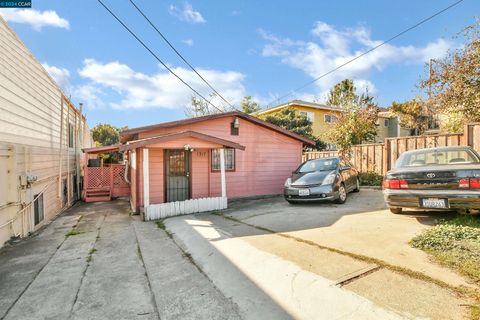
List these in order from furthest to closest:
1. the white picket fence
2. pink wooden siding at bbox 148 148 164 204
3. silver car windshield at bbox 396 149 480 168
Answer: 1. pink wooden siding at bbox 148 148 164 204
2. the white picket fence
3. silver car windshield at bbox 396 149 480 168

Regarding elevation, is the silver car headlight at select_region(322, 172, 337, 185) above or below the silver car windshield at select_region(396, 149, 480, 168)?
below

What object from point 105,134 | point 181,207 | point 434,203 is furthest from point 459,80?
point 105,134

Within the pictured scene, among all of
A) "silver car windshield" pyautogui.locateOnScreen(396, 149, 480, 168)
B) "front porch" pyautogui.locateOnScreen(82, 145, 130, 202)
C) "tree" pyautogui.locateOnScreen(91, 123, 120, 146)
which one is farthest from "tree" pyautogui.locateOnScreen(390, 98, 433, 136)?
"tree" pyautogui.locateOnScreen(91, 123, 120, 146)

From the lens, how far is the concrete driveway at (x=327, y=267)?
2.42 meters

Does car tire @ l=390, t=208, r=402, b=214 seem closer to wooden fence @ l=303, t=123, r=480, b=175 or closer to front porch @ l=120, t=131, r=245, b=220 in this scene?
wooden fence @ l=303, t=123, r=480, b=175

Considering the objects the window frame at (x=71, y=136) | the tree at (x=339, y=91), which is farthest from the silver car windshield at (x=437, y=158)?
the tree at (x=339, y=91)

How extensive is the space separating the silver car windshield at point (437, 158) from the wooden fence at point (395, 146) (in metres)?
4.04

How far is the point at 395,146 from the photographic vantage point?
1102cm

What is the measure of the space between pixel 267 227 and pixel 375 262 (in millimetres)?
2635

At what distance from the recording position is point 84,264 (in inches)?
164

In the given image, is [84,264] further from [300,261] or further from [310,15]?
[310,15]

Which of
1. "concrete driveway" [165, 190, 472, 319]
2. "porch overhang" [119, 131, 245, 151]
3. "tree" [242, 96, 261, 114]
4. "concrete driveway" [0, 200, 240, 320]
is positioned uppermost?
"tree" [242, 96, 261, 114]

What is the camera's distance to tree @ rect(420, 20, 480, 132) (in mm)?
10227

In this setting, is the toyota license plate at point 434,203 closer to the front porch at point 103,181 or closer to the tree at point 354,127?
the tree at point 354,127
